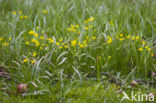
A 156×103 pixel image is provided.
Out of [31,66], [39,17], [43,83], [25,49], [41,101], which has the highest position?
[39,17]

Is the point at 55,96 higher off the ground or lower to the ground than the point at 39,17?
lower

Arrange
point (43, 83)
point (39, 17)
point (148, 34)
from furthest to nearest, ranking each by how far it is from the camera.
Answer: point (39, 17) → point (148, 34) → point (43, 83)

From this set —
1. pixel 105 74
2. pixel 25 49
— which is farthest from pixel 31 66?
pixel 105 74

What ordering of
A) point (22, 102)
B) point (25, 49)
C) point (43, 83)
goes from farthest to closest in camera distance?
point (25, 49) → point (43, 83) → point (22, 102)

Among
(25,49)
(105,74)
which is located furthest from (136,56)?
(25,49)

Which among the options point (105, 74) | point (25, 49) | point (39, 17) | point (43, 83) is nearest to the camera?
point (43, 83)

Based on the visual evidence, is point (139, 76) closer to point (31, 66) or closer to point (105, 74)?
point (105, 74)

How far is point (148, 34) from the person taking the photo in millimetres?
3584

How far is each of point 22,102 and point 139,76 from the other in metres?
1.40

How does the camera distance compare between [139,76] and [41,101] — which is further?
[139,76]

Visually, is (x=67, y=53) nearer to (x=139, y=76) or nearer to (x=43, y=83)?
(x=43, y=83)

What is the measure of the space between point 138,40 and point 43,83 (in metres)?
1.37

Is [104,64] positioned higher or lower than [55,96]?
higher

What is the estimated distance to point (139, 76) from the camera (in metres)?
2.76
